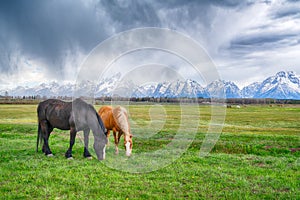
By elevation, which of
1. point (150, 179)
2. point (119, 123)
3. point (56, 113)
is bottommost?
point (150, 179)

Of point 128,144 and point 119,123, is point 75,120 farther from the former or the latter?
point 128,144

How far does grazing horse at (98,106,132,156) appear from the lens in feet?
36.7

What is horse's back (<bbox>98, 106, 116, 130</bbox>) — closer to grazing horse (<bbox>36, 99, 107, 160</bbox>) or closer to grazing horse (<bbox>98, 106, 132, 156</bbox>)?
grazing horse (<bbox>98, 106, 132, 156</bbox>)

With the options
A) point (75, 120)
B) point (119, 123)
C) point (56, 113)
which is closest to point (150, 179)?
point (119, 123)

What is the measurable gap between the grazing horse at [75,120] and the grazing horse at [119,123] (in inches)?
37.4

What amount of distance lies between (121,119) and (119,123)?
21cm

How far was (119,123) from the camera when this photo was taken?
39.2ft

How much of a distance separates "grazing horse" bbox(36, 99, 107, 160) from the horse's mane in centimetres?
94

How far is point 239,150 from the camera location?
52.5 feet

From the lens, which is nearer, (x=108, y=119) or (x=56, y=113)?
(x=56, y=113)

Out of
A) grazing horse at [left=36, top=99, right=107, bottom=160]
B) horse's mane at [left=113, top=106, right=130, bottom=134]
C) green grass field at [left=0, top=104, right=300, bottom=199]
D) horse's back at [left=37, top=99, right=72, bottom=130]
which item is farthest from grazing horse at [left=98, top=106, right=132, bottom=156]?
horse's back at [left=37, top=99, right=72, bottom=130]

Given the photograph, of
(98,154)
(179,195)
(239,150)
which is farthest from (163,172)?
(239,150)

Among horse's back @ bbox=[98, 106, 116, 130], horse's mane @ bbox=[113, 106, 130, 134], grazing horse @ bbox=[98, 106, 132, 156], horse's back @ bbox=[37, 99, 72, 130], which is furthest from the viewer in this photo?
horse's back @ bbox=[98, 106, 116, 130]

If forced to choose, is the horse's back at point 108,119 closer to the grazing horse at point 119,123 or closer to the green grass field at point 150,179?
the grazing horse at point 119,123
